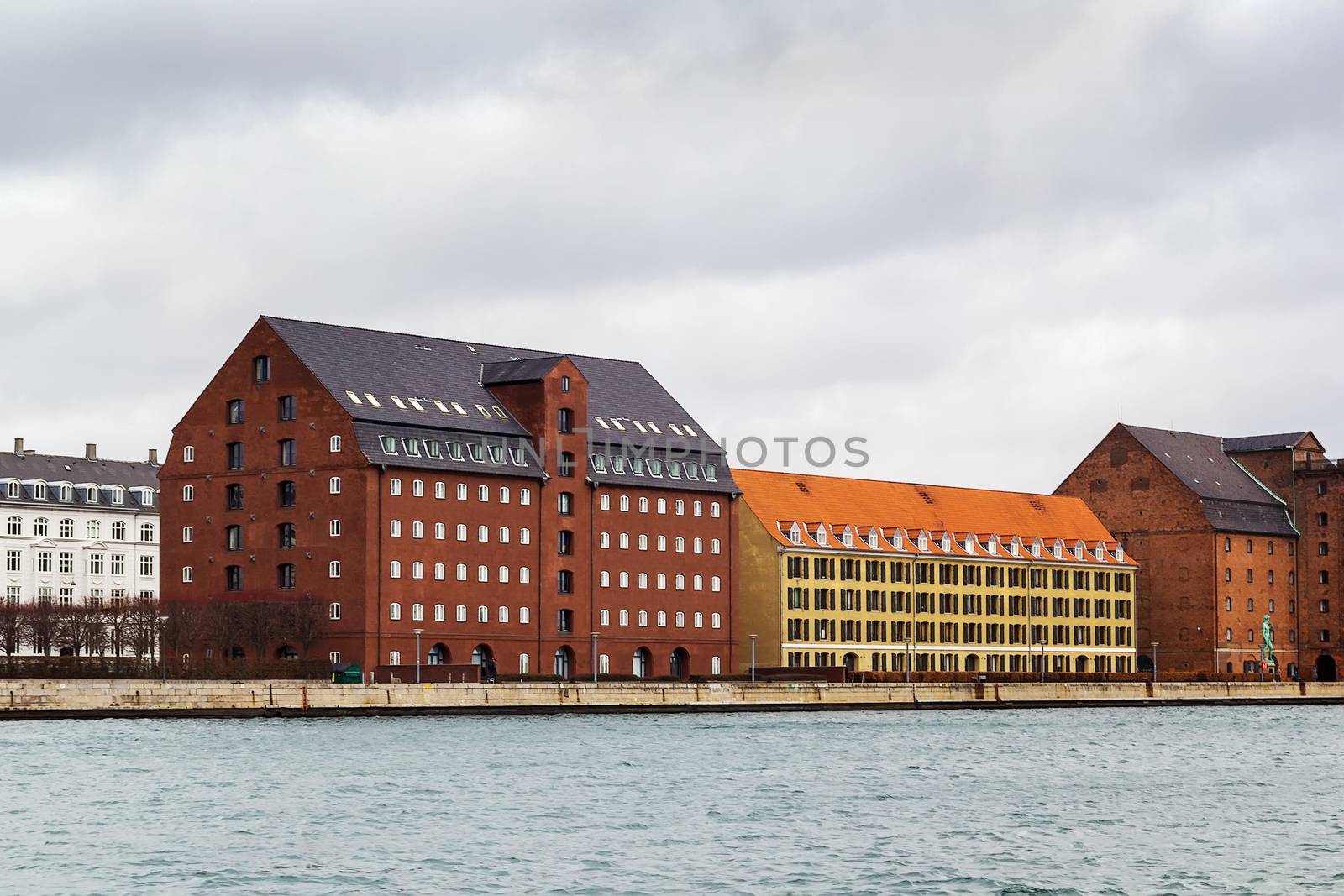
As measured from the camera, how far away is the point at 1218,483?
558 ft

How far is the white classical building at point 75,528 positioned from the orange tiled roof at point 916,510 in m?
40.6

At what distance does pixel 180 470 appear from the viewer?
4865 inches


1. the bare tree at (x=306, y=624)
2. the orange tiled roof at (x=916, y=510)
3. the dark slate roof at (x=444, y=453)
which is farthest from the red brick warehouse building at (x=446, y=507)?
the orange tiled roof at (x=916, y=510)

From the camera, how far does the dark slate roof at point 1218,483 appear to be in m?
167

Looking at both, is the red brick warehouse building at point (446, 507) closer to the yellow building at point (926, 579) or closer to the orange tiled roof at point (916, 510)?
the yellow building at point (926, 579)

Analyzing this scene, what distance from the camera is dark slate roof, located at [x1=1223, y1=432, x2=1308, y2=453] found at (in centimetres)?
17475

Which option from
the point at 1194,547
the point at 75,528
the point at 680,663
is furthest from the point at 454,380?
the point at 1194,547

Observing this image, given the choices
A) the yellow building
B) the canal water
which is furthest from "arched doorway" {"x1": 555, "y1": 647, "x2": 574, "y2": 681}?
the canal water

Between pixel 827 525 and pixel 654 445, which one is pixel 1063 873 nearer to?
pixel 654 445

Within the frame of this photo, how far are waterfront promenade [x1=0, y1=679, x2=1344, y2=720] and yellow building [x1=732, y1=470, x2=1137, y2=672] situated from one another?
50.6ft

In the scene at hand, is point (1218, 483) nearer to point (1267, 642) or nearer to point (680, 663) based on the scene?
point (1267, 642)

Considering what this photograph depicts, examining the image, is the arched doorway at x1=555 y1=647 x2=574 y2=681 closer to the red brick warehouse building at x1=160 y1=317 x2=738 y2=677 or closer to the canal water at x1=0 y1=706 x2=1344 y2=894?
the red brick warehouse building at x1=160 y1=317 x2=738 y2=677

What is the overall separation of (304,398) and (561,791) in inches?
2400

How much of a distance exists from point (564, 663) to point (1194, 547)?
59.0m
